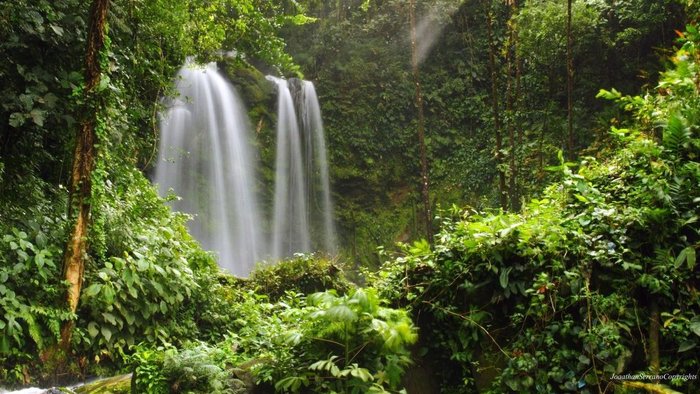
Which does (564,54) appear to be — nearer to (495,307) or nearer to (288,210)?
(288,210)

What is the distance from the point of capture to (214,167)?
13.6 m

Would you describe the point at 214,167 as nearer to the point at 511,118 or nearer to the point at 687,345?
the point at 511,118

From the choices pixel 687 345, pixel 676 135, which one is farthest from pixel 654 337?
pixel 676 135

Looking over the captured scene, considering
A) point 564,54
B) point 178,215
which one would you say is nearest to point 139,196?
point 178,215

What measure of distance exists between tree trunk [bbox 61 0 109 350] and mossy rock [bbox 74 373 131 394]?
85 cm

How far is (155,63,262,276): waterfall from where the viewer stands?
12.7 metres

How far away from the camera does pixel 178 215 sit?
7.88 m

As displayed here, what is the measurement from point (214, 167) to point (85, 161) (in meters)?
8.67

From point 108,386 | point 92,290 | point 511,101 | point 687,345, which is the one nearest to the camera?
point 687,345

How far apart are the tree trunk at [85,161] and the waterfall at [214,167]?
729 centimetres

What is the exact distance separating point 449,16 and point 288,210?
925 centimetres

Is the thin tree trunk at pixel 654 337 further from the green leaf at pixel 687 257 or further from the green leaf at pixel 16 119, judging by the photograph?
the green leaf at pixel 16 119

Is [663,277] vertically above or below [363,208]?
below

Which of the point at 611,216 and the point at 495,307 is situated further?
the point at 495,307
